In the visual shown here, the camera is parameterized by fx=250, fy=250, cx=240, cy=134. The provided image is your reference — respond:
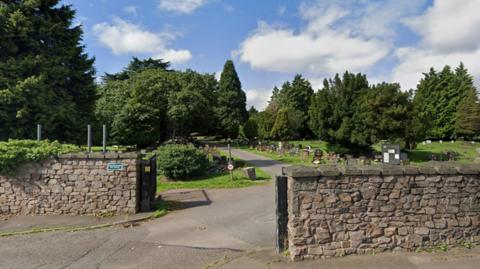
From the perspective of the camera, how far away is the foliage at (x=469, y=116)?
3806cm

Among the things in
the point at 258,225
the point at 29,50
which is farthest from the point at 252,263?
the point at 29,50

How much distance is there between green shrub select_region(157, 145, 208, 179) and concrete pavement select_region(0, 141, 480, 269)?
5.00 m

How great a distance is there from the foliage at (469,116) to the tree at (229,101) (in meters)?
36.0

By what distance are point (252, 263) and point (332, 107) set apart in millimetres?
21991

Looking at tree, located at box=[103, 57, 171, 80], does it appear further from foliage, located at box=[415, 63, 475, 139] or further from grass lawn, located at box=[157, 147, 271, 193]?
foliage, located at box=[415, 63, 475, 139]

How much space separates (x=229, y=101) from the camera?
161ft

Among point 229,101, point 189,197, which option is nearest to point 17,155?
point 189,197

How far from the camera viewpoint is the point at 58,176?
26.2 ft

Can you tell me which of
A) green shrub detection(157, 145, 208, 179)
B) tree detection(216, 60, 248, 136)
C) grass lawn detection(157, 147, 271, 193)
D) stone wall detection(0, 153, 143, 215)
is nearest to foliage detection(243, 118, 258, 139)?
tree detection(216, 60, 248, 136)

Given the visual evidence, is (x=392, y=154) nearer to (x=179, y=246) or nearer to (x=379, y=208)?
(x=379, y=208)

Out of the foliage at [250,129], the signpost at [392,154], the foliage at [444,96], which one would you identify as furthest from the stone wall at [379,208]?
the foliage at [444,96]

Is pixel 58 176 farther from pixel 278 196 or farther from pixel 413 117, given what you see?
pixel 413 117

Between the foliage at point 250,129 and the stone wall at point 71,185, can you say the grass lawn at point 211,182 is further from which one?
the foliage at point 250,129

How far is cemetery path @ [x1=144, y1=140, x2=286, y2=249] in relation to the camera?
621 cm
